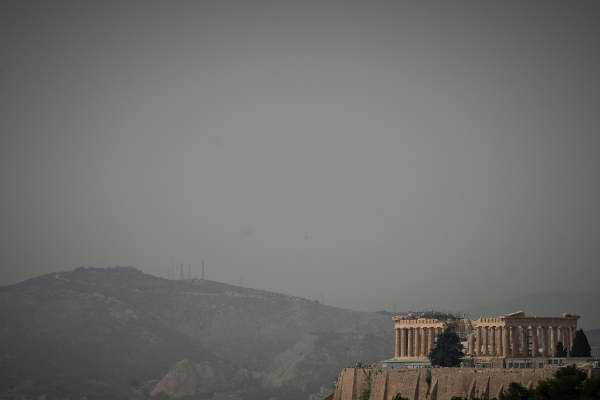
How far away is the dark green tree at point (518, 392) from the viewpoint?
253 feet

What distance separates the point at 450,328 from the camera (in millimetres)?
112688

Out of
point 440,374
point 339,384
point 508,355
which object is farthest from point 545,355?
point 339,384

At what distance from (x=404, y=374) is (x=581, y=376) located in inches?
1224

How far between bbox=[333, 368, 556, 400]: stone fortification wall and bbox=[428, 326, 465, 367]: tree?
7.19 m

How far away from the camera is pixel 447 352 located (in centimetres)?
10675

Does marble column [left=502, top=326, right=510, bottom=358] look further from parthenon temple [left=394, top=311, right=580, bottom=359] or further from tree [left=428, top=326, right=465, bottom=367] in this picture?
tree [left=428, top=326, right=465, bottom=367]

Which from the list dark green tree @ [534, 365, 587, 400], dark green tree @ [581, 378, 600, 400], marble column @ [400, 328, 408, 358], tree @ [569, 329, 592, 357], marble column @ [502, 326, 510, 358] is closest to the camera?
dark green tree @ [581, 378, 600, 400]

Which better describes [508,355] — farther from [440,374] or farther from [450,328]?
[440,374]

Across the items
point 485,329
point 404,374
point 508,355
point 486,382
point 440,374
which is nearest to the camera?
point 486,382

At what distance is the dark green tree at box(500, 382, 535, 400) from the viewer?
77062mm

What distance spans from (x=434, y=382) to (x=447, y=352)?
12.2m

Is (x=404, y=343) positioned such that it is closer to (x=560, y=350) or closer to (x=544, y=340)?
(x=544, y=340)

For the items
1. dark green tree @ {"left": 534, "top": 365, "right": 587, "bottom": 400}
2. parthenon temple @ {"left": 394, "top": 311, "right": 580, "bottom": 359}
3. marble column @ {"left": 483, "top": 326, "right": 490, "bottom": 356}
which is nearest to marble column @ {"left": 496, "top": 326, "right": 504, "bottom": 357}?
parthenon temple @ {"left": 394, "top": 311, "right": 580, "bottom": 359}

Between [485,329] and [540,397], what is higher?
[485,329]
